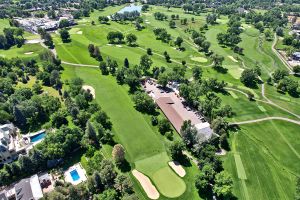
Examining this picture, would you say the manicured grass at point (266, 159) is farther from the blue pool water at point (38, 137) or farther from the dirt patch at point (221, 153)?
the blue pool water at point (38, 137)

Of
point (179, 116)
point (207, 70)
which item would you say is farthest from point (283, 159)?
point (207, 70)

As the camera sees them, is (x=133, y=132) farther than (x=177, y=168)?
Yes

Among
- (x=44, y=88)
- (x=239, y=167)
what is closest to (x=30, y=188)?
(x=44, y=88)

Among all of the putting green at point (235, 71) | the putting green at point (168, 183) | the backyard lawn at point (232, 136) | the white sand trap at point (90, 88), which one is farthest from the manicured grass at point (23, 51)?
the putting green at point (235, 71)

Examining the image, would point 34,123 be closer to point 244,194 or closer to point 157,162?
point 157,162

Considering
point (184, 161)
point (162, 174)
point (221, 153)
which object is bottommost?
point (162, 174)

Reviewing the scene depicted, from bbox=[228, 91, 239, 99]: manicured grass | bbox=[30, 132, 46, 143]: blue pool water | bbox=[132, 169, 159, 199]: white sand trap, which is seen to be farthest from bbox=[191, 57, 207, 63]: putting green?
bbox=[30, 132, 46, 143]: blue pool water

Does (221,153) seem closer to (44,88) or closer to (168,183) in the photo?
(168,183)
